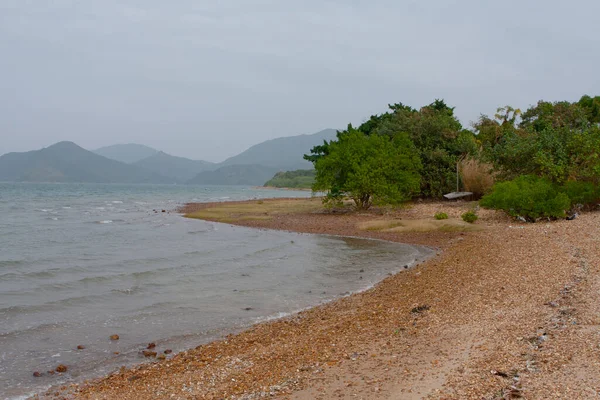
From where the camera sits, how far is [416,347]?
22.6ft

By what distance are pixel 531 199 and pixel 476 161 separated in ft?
38.3

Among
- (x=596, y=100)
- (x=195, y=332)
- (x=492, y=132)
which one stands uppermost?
(x=596, y=100)

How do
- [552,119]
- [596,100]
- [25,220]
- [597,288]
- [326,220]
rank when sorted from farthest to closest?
[596,100]
[552,119]
[25,220]
[326,220]
[597,288]

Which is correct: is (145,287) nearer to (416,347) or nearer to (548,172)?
(416,347)

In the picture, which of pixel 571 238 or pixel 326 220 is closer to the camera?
pixel 571 238

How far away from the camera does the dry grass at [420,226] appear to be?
2250 cm

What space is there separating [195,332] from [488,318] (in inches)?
214

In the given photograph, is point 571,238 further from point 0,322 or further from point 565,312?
point 0,322

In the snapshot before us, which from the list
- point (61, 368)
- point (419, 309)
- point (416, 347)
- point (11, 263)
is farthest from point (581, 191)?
point (11, 263)

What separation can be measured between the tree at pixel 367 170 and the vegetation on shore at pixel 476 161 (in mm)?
66

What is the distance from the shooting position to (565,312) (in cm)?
771

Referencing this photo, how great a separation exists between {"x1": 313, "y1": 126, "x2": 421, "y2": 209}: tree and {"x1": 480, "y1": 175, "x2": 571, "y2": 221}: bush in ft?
28.3

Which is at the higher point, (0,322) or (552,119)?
(552,119)

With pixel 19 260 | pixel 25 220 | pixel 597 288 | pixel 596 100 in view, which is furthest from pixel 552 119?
pixel 25 220
